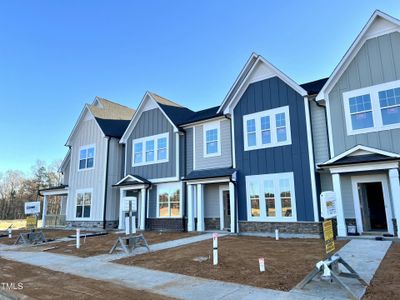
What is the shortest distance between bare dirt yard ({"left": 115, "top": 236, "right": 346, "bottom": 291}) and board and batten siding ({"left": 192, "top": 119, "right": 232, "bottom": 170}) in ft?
21.4

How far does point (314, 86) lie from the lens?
1600 cm

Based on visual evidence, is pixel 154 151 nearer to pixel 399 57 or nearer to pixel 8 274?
pixel 8 274

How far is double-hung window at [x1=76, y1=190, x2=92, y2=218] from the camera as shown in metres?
22.0

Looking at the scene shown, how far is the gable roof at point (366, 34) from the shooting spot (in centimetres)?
1271

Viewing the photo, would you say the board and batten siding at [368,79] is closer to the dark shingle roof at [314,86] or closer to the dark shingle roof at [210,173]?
the dark shingle roof at [314,86]

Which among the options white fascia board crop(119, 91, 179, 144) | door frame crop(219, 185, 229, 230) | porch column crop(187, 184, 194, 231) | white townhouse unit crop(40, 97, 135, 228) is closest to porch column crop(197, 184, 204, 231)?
porch column crop(187, 184, 194, 231)

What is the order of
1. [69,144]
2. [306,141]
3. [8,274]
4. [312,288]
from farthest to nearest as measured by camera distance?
1. [69,144]
2. [306,141]
3. [8,274]
4. [312,288]

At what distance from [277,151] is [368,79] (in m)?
5.34

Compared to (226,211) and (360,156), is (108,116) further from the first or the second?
(360,156)

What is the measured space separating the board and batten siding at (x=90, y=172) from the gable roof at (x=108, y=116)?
0.40 meters

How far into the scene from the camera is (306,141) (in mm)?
14211

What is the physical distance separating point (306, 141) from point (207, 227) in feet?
26.1

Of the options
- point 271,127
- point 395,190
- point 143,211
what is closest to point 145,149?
point 143,211

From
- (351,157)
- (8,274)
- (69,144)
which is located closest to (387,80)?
(351,157)
